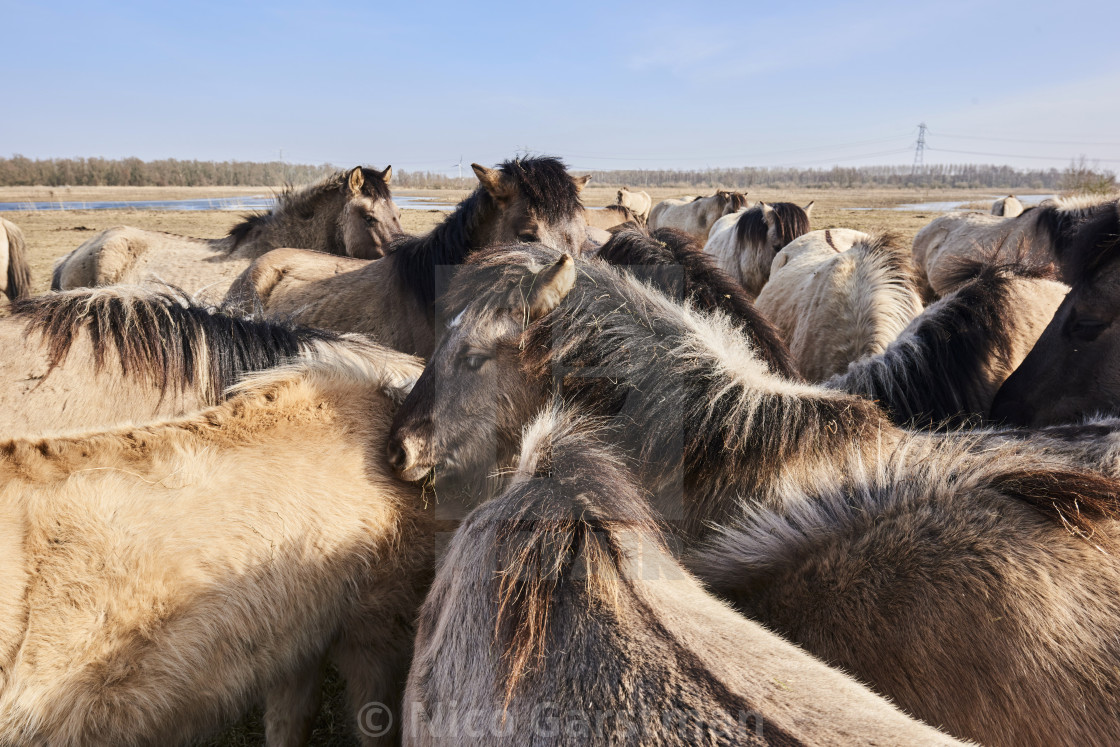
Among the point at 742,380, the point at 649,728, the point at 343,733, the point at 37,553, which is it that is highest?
the point at 742,380

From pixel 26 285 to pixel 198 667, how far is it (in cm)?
1325

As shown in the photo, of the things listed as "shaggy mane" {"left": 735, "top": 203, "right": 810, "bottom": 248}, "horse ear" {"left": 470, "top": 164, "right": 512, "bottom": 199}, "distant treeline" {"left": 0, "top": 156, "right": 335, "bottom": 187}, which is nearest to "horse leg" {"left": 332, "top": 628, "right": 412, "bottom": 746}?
"horse ear" {"left": 470, "top": 164, "right": 512, "bottom": 199}

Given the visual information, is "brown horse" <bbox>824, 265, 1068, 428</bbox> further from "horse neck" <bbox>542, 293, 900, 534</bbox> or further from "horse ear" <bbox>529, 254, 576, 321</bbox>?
"horse ear" <bbox>529, 254, 576, 321</bbox>

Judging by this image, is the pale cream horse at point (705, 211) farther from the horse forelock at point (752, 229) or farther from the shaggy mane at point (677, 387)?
the shaggy mane at point (677, 387)

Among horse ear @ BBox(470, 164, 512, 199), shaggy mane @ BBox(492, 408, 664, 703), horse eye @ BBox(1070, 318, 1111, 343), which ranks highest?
horse ear @ BBox(470, 164, 512, 199)

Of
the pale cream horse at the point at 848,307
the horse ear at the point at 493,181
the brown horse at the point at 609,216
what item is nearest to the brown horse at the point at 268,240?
the horse ear at the point at 493,181

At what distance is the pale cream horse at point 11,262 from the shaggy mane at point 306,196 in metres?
6.97

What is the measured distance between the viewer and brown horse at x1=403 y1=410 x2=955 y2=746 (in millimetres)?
1012

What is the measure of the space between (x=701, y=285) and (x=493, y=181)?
229cm

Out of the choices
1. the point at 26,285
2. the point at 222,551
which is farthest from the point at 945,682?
the point at 26,285

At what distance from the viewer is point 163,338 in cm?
298

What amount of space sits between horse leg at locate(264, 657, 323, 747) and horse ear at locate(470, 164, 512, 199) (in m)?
3.31

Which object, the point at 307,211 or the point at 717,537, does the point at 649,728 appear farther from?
the point at 307,211

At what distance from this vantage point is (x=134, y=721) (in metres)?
1.76
